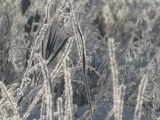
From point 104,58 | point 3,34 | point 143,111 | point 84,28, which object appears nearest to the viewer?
point 143,111

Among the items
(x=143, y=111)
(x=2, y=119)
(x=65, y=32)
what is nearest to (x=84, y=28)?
(x=65, y=32)

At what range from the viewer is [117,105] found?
21.1 inches

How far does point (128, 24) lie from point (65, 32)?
7.51ft

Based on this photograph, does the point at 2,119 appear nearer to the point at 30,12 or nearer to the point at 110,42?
the point at 110,42

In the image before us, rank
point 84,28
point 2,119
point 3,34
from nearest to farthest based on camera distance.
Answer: point 2,119, point 3,34, point 84,28

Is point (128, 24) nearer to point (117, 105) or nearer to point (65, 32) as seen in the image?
point (65, 32)

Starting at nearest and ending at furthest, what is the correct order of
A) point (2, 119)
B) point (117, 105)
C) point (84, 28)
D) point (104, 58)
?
point (117, 105), point (2, 119), point (104, 58), point (84, 28)

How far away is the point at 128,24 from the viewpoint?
4191 mm

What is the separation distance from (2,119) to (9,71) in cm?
96

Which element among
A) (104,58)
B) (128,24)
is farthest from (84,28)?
(128,24)

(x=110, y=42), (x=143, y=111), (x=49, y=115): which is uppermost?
(x=110, y=42)

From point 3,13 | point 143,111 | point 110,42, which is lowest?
point 143,111

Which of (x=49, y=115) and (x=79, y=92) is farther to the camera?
(x=79, y=92)

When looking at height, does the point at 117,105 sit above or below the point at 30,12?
below
